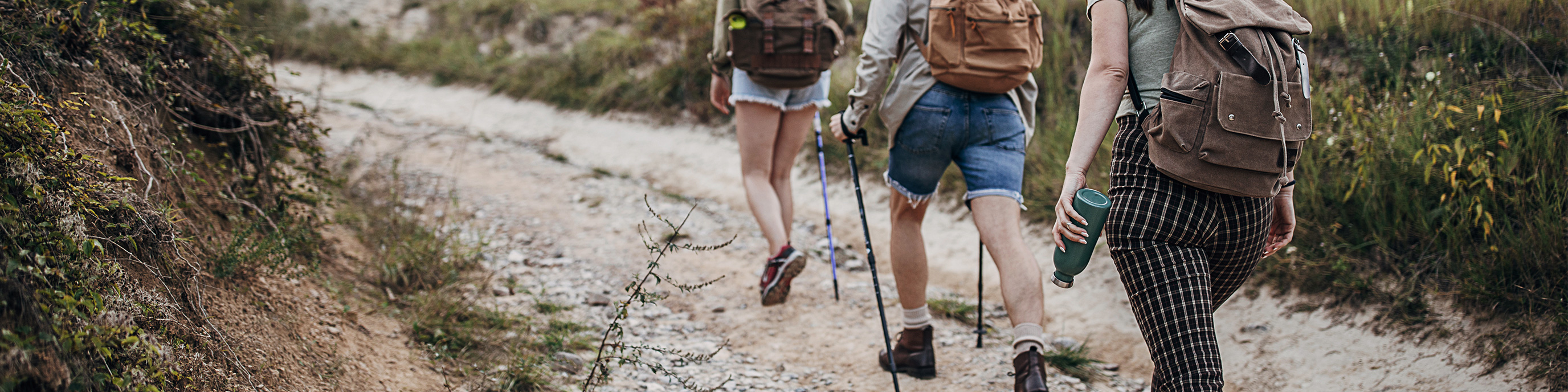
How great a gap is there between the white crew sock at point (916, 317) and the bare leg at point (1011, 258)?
0.43 meters

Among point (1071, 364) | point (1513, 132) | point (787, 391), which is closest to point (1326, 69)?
point (1513, 132)

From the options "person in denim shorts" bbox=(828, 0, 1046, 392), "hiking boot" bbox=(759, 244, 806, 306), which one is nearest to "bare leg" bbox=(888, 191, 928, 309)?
"person in denim shorts" bbox=(828, 0, 1046, 392)

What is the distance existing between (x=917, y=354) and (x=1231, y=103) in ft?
5.55

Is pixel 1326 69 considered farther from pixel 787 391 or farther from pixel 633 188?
pixel 633 188

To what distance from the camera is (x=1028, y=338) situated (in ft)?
8.27

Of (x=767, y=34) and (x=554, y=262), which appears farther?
(x=554, y=262)

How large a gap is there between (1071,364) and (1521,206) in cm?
177

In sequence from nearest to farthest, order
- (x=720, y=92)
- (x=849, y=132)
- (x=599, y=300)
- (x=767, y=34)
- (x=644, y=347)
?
(x=644, y=347), (x=849, y=132), (x=767, y=34), (x=599, y=300), (x=720, y=92)

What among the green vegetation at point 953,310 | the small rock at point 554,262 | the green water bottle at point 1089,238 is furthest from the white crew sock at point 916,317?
the small rock at point 554,262

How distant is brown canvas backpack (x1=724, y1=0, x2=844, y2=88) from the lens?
3492 millimetres

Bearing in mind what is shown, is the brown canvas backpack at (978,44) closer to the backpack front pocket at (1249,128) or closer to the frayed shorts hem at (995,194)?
the frayed shorts hem at (995,194)

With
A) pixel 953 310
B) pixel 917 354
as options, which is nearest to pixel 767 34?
pixel 917 354

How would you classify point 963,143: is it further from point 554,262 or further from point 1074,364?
point 554,262

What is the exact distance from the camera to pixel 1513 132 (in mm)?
3377
